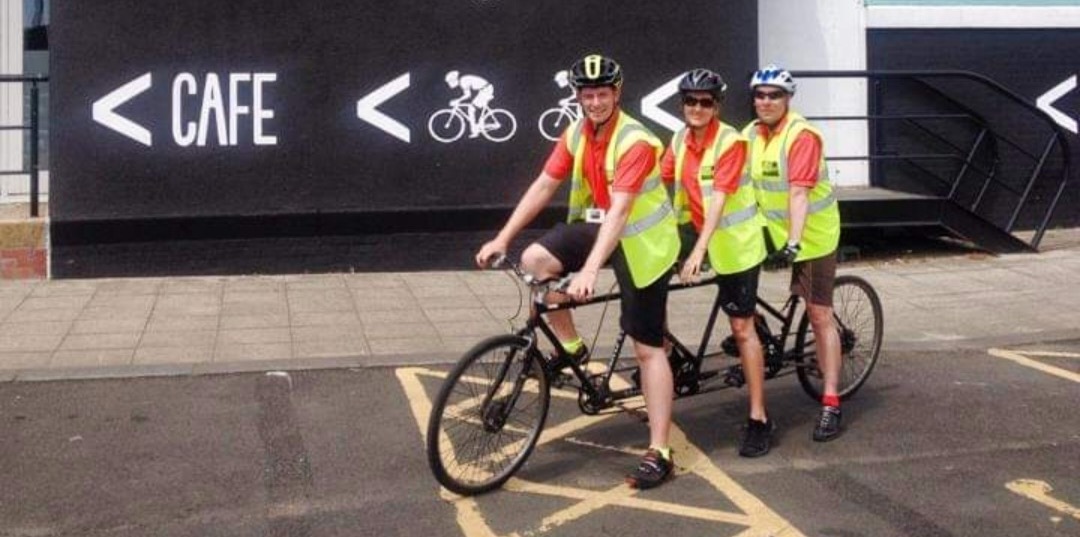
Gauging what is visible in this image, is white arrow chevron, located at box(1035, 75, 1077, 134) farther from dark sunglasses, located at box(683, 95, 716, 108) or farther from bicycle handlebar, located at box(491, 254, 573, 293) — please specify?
bicycle handlebar, located at box(491, 254, 573, 293)

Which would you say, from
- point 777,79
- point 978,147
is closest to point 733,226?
point 777,79

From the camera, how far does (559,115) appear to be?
34.2 feet

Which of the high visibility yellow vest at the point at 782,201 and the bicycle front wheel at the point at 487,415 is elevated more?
the high visibility yellow vest at the point at 782,201

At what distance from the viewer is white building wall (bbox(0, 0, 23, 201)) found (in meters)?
10.7

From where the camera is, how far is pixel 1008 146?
12.6 meters

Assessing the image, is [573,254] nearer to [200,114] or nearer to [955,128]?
[200,114]

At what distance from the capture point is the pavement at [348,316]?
721 cm

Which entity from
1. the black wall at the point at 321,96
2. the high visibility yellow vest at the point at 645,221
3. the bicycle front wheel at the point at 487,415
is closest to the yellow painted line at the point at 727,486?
the bicycle front wheel at the point at 487,415

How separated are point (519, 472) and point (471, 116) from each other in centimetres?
551

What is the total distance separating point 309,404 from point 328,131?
4.22 m

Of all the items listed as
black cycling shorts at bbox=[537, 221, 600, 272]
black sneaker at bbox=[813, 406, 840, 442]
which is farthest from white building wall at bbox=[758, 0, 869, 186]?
black cycling shorts at bbox=[537, 221, 600, 272]

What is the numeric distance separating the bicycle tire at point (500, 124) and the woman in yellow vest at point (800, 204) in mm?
4638

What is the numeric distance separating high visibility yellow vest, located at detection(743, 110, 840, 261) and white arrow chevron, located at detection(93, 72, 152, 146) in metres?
5.63

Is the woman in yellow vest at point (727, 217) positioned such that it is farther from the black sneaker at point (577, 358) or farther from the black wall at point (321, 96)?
the black wall at point (321, 96)
